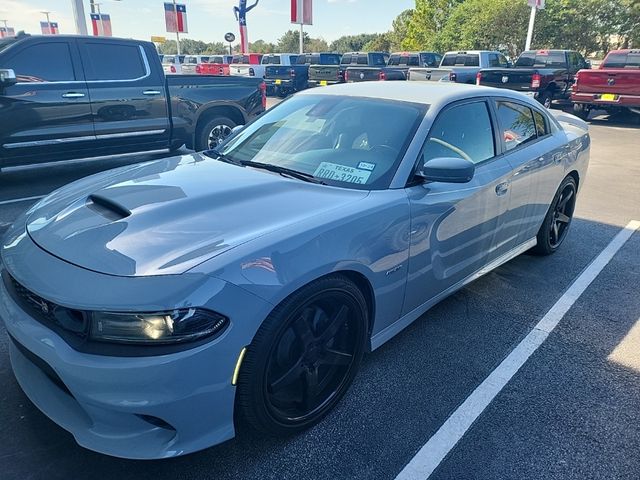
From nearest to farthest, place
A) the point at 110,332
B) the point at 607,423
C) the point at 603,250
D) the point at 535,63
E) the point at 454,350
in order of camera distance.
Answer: the point at 110,332
the point at 607,423
the point at 454,350
the point at 603,250
the point at 535,63

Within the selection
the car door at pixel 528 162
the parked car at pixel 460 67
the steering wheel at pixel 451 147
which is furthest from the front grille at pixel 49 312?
the parked car at pixel 460 67

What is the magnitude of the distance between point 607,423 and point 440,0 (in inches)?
1858

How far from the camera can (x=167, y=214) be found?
228cm

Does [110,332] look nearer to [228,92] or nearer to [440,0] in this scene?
[228,92]

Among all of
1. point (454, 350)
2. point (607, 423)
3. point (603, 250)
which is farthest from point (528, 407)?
point (603, 250)

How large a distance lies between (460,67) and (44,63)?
15050 millimetres

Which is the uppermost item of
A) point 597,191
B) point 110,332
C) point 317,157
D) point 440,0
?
point 440,0

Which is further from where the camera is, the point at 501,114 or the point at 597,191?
the point at 597,191

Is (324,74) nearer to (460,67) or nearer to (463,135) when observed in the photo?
(460,67)

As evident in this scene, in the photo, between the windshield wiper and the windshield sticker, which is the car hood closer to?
the windshield wiper

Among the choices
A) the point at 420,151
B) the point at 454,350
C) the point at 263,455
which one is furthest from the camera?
the point at 454,350

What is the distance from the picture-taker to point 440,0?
43.1 meters

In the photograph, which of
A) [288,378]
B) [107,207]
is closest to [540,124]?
[288,378]

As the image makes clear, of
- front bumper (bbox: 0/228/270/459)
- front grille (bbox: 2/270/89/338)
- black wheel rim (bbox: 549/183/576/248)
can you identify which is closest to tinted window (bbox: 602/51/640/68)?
black wheel rim (bbox: 549/183/576/248)
